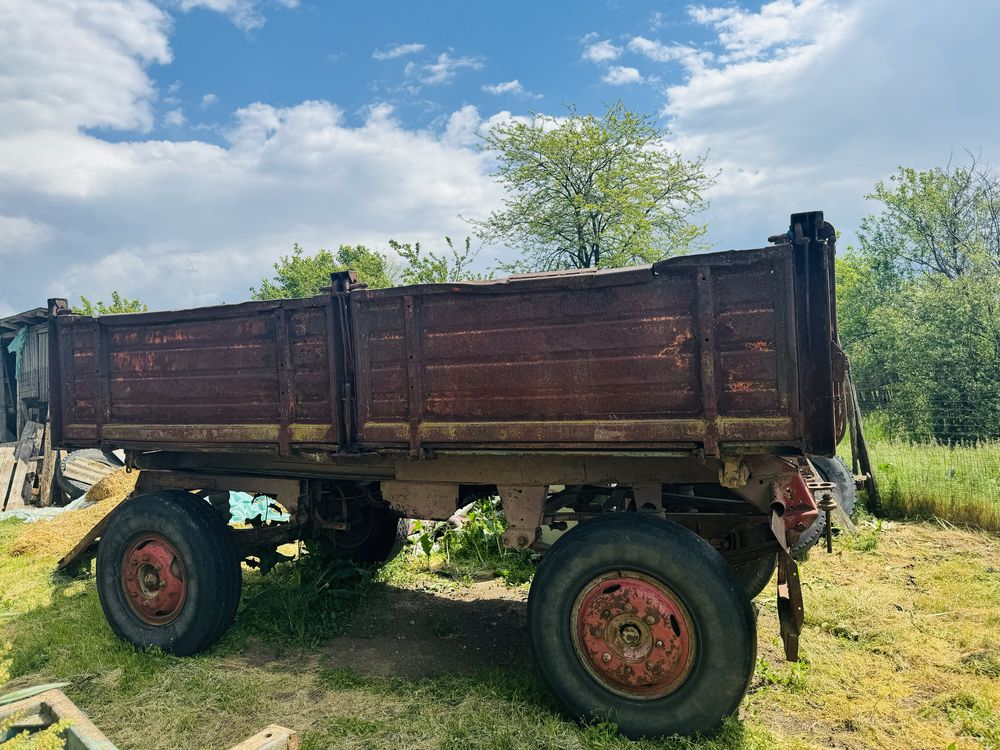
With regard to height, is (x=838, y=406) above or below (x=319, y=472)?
above

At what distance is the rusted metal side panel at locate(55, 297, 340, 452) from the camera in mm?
4039

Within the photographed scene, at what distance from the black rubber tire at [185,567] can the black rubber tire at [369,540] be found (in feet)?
3.51

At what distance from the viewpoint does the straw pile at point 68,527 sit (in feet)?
24.8

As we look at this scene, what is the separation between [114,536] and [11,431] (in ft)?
45.8

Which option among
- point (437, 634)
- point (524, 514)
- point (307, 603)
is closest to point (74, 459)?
point (307, 603)

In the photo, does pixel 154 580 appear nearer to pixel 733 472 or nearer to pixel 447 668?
pixel 447 668

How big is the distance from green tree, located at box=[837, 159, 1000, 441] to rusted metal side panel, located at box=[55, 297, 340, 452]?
29.1 ft

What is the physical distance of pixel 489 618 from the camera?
16.8ft

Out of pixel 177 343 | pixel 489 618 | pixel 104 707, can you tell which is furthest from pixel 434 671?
pixel 177 343

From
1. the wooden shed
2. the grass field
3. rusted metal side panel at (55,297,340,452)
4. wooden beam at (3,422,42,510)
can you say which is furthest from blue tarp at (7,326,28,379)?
rusted metal side panel at (55,297,340,452)

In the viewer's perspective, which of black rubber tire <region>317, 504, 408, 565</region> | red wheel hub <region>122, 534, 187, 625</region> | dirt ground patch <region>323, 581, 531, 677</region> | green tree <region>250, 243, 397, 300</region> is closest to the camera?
dirt ground patch <region>323, 581, 531, 677</region>

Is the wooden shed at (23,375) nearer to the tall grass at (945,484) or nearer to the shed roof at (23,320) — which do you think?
the shed roof at (23,320)

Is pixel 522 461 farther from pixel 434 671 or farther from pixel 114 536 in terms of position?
pixel 114 536

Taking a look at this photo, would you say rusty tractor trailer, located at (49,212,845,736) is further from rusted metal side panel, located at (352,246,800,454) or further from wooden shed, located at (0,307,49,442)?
wooden shed, located at (0,307,49,442)
